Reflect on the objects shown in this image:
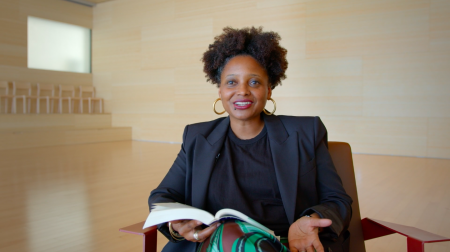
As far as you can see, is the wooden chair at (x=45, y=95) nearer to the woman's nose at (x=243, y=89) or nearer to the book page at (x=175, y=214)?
the woman's nose at (x=243, y=89)

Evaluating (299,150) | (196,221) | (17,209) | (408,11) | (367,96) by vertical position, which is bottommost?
(17,209)

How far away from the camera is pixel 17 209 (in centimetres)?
332

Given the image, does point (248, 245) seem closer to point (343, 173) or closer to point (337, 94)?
point (343, 173)

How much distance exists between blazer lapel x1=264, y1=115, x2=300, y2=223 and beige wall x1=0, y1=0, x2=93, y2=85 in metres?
9.25

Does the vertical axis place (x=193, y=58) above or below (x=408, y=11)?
below

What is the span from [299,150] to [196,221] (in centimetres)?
53

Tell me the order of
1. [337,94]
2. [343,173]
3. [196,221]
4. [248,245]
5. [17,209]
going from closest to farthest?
[248,245] → [196,221] → [343,173] → [17,209] → [337,94]

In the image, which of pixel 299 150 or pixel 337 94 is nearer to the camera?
pixel 299 150

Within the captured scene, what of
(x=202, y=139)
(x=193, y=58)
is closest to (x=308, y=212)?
(x=202, y=139)

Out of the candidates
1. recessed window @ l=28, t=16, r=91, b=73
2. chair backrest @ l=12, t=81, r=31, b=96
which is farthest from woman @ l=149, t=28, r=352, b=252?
recessed window @ l=28, t=16, r=91, b=73

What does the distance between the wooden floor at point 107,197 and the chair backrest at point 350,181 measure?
102 centimetres

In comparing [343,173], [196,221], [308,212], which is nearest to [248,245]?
[196,221]

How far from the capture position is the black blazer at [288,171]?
57.4 inches

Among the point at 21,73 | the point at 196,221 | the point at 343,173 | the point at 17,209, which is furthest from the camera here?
the point at 21,73
